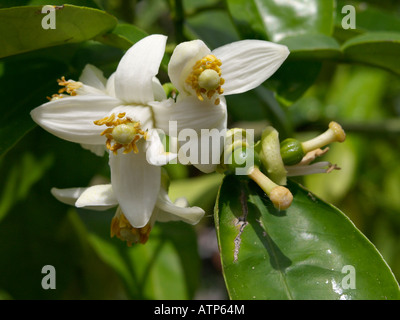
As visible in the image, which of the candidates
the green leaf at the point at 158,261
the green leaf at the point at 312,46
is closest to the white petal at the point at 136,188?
the green leaf at the point at 312,46

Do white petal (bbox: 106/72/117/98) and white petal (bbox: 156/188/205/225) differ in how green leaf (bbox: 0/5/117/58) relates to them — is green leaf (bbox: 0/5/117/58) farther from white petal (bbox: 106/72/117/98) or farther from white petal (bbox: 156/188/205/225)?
white petal (bbox: 156/188/205/225)

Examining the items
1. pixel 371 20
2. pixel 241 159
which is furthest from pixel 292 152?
pixel 371 20

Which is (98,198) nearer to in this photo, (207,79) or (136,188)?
(136,188)

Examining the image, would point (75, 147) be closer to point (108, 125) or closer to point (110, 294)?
point (108, 125)

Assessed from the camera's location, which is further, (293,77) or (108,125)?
(293,77)

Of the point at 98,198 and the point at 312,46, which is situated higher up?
the point at 312,46

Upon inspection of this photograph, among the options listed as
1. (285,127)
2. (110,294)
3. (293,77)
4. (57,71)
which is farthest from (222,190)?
(110,294)
